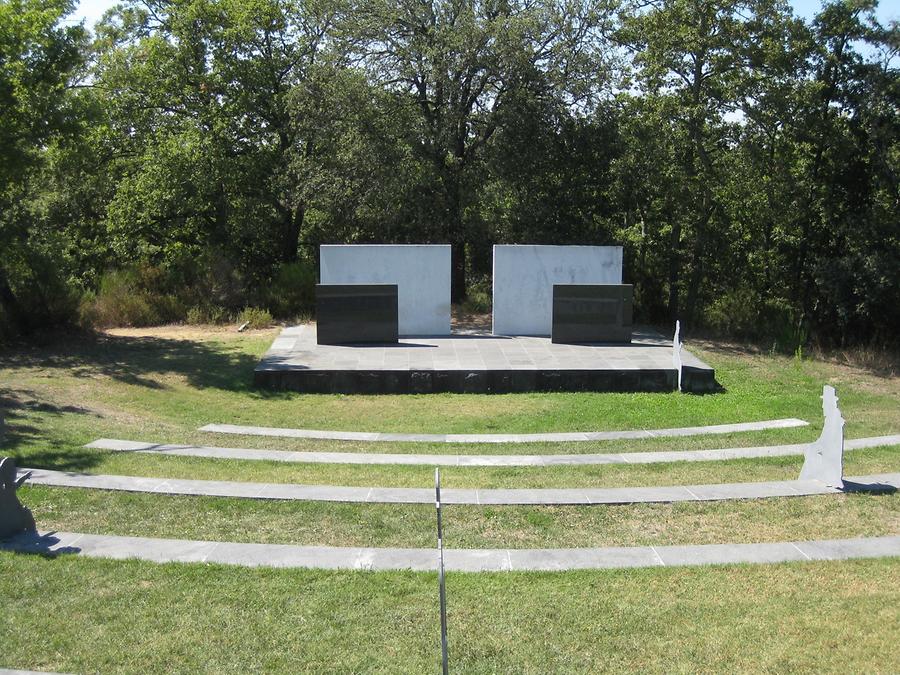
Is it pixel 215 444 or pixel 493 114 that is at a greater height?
pixel 493 114

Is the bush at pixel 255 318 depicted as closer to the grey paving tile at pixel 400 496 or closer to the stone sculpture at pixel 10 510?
the grey paving tile at pixel 400 496

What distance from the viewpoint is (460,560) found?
6.05 metres

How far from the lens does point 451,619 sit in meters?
5.07

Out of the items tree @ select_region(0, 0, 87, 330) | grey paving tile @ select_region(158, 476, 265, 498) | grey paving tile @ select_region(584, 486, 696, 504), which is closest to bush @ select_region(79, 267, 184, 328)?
tree @ select_region(0, 0, 87, 330)

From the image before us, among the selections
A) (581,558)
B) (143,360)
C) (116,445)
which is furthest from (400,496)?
(143,360)

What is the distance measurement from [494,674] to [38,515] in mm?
4548

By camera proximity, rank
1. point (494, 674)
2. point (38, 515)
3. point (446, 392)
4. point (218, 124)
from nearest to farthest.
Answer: point (494, 674) → point (38, 515) → point (446, 392) → point (218, 124)

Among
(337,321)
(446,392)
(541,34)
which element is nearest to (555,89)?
(541,34)

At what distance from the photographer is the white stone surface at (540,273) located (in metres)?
20.2

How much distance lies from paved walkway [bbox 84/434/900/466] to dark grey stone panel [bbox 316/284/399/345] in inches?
335

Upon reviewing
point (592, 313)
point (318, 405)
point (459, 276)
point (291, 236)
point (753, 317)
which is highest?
point (291, 236)

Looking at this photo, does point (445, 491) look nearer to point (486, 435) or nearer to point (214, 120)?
point (486, 435)

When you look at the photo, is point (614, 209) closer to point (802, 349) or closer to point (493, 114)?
point (493, 114)

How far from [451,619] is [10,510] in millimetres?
3713
